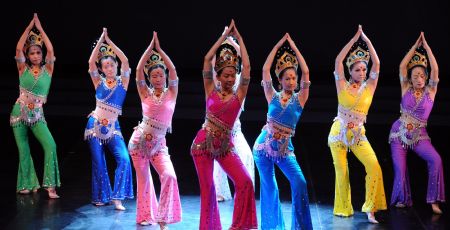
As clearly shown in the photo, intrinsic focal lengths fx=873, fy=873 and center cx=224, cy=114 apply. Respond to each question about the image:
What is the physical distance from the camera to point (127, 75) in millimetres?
7363

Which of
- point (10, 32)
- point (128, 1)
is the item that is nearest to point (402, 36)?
point (128, 1)

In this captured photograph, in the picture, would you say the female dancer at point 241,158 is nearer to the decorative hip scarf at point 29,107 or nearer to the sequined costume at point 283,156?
the sequined costume at point 283,156

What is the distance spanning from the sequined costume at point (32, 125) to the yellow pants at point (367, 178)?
2.53 m

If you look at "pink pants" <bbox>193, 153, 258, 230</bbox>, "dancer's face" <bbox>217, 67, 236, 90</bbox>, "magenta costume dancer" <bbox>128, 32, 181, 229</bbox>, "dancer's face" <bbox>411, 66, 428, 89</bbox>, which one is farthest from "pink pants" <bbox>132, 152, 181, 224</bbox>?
"dancer's face" <bbox>411, 66, 428, 89</bbox>

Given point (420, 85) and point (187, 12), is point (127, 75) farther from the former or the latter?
point (187, 12)

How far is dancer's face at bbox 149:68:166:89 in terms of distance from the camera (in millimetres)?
6855

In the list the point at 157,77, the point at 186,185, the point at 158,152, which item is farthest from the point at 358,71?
the point at 186,185

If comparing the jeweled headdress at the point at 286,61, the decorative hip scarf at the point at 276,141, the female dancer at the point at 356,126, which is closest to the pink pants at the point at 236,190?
the decorative hip scarf at the point at 276,141

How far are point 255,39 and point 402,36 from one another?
2.03 metres

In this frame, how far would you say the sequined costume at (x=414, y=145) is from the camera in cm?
747

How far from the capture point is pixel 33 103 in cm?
773

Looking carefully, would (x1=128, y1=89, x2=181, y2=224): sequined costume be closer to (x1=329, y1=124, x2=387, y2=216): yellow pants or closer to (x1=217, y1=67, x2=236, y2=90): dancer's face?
(x1=217, y1=67, x2=236, y2=90): dancer's face

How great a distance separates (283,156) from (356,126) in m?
0.84

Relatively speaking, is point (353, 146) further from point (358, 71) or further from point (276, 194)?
point (276, 194)
